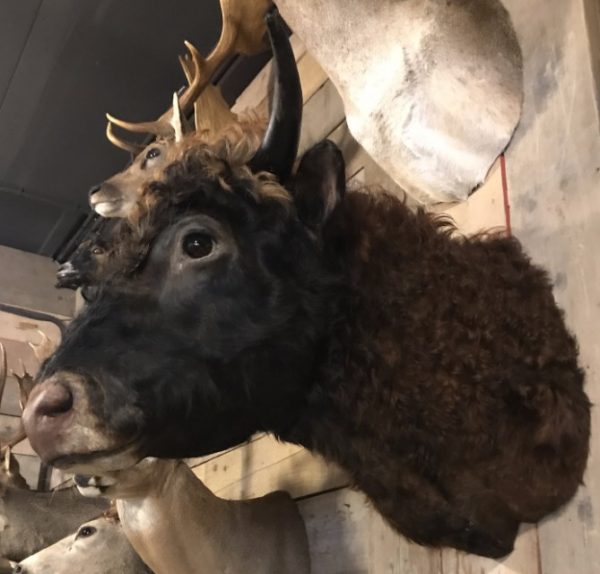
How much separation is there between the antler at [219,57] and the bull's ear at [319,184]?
0.76 m

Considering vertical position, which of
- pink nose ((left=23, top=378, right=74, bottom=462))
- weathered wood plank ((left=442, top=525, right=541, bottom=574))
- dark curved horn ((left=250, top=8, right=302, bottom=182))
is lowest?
weathered wood plank ((left=442, top=525, right=541, bottom=574))

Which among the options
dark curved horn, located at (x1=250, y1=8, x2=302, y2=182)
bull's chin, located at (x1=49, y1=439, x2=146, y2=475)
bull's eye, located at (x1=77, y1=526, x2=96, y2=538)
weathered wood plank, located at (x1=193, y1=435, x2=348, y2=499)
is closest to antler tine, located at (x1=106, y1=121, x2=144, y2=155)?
weathered wood plank, located at (x1=193, y1=435, x2=348, y2=499)

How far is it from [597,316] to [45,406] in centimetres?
60

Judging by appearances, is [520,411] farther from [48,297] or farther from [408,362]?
[48,297]

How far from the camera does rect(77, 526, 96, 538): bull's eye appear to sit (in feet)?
5.48

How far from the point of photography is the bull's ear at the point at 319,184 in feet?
3.00

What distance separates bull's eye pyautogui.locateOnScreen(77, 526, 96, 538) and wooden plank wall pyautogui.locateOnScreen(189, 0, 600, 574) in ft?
1.89

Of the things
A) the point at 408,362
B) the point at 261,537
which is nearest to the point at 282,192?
the point at 408,362

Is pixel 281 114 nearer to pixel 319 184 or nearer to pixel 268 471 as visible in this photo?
pixel 319 184

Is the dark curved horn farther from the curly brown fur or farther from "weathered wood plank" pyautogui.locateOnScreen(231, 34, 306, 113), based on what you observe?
"weathered wood plank" pyautogui.locateOnScreen(231, 34, 306, 113)

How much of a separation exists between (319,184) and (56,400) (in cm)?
39

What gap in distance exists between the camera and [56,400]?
2.55 feet

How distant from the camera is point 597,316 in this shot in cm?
88

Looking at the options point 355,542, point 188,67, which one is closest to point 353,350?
point 355,542
